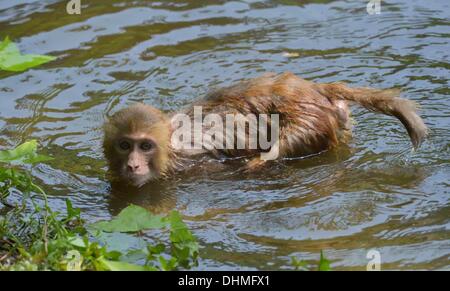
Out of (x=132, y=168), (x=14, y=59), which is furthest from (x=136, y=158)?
(x=14, y=59)

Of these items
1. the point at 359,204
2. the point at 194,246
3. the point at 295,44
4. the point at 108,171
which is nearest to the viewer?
the point at 194,246

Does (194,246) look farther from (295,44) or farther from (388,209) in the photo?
(295,44)

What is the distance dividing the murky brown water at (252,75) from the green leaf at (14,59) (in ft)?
6.30

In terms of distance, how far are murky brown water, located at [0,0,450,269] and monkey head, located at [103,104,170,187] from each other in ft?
0.67

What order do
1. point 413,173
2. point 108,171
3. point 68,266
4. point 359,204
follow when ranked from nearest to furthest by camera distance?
point 68,266 < point 359,204 < point 413,173 < point 108,171

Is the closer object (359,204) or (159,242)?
(159,242)

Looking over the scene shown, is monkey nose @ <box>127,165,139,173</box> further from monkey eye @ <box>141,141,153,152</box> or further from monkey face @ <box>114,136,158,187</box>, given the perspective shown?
monkey eye @ <box>141,141,153,152</box>

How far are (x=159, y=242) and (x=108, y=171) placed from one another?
1907 millimetres

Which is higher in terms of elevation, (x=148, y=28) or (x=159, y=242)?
(x=148, y=28)

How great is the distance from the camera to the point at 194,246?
7.02 m

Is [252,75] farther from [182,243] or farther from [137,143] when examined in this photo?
[182,243]

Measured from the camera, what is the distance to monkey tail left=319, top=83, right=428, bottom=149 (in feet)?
29.0

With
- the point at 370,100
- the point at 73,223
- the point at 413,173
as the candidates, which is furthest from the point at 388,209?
the point at 73,223

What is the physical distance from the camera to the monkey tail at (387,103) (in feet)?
29.0
